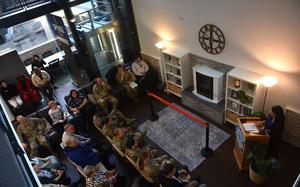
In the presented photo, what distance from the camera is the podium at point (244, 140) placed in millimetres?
4582

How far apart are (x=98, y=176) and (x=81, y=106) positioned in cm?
271

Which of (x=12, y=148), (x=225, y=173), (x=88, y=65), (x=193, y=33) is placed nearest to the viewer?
(x=12, y=148)

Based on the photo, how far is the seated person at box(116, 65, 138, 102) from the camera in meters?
7.30

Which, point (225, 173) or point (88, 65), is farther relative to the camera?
point (88, 65)

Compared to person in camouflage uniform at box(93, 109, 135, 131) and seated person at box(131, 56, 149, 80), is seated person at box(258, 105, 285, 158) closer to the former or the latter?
person in camouflage uniform at box(93, 109, 135, 131)

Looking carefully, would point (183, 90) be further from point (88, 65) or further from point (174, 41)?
point (88, 65)

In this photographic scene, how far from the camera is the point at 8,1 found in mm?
6535

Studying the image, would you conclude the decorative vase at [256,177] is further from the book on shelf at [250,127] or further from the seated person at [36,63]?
the seated person at [36,63]

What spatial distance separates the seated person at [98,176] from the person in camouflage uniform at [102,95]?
7.84 ft

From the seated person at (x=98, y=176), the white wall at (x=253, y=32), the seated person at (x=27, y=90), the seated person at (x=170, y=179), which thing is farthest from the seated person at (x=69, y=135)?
the white wall at (x=253, y=32)

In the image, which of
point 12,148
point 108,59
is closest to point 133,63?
point 108,59

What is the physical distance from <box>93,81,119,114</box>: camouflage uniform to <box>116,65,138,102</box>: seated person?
0.53 m

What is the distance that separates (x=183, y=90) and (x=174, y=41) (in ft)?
4.39

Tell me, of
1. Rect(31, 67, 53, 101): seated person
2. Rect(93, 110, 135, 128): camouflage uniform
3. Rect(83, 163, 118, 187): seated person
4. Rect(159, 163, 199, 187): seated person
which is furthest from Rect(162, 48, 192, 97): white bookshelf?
Rect(31, 67, 53, 101): seated person
